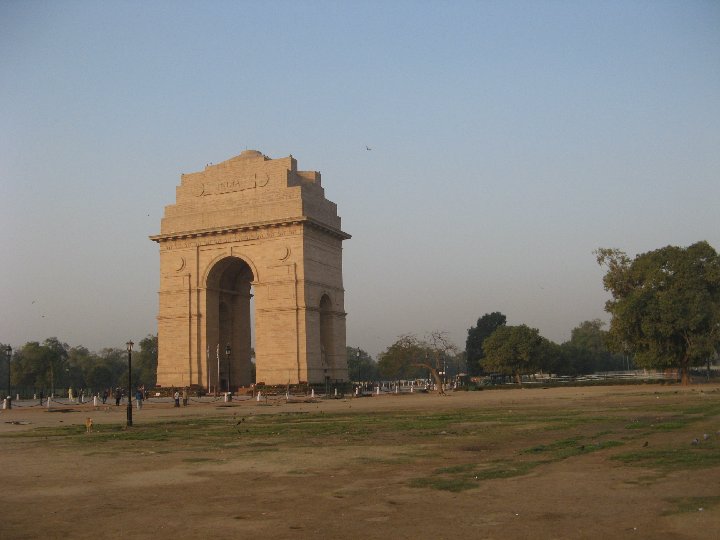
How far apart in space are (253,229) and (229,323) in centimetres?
995

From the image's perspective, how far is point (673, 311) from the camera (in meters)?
47.3

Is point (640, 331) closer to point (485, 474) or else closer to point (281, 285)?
point (281, 285)

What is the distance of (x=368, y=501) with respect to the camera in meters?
9.16

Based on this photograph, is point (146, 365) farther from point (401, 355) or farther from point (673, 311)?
point (673, 311)

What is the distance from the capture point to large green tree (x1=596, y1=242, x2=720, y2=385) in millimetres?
47519

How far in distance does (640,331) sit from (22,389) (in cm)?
6729

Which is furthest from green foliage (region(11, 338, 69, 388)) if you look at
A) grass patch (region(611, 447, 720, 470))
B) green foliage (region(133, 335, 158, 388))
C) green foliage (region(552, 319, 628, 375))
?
grass patch (region(611, 447, 720, 470))

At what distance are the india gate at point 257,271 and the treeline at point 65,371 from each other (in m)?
30.3

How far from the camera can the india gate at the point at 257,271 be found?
5141 centimetres

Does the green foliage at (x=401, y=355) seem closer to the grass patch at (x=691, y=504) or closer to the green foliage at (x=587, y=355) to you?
the green foliage at (x=587, y=355)

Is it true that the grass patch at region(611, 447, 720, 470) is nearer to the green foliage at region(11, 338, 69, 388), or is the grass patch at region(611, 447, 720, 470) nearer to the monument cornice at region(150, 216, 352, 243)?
the monument cornice at region(150, 216, 352, 243)

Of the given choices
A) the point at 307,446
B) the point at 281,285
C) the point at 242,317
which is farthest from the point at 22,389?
the point at 307,446

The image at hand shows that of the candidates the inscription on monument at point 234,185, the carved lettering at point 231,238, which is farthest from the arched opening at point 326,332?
the inscription on monument at point 234,185

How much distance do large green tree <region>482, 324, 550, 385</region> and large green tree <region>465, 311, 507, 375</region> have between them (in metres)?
28.6
